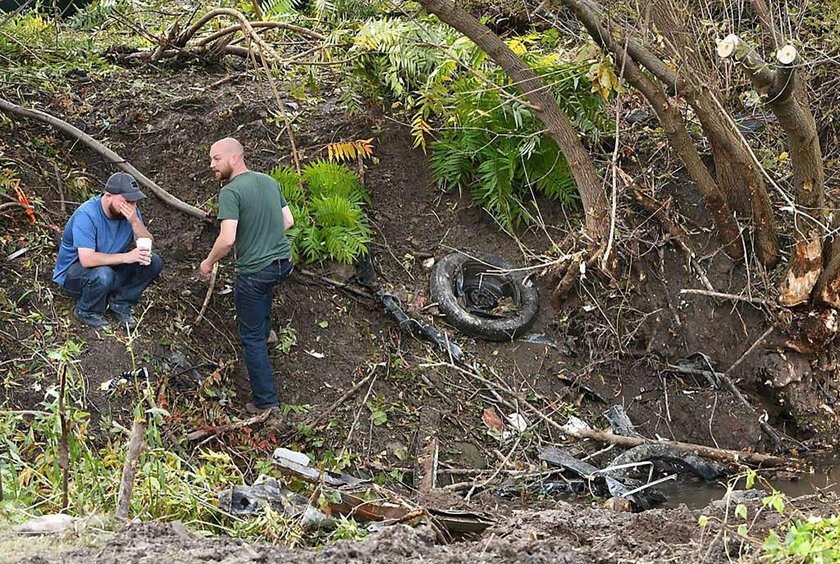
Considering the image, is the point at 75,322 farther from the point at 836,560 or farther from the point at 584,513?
the point at 836,560

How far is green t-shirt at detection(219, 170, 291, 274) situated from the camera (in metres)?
6.49

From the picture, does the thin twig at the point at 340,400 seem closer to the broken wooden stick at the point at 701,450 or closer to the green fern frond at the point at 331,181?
the broken wooden stick at the point at 701,450

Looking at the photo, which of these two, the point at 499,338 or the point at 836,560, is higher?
the point at 836,560

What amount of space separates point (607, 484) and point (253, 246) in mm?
3220

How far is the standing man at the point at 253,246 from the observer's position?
644cm

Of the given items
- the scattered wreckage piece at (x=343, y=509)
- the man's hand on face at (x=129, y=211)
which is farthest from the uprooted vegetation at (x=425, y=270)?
the man's hand on face at (x=129, y=211)

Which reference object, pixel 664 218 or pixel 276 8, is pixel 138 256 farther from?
pixel 276 8

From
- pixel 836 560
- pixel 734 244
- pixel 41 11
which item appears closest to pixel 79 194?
pixel 41 11

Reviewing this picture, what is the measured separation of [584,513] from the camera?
4.68m

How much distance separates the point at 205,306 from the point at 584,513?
397 centimetres

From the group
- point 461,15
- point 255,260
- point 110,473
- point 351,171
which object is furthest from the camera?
point 351,171

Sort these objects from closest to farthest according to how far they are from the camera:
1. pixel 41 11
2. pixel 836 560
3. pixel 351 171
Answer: pixel 836 560, pixel 351 171, pixel 41 11

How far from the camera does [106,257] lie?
6.38 metres

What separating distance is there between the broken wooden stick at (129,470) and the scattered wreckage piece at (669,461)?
399cm
